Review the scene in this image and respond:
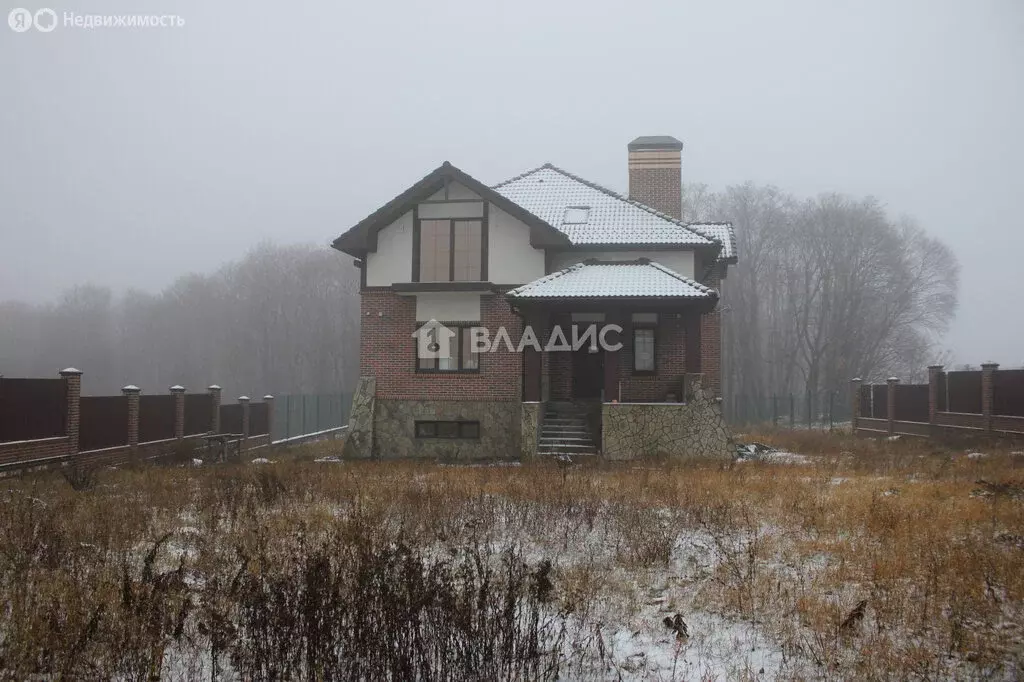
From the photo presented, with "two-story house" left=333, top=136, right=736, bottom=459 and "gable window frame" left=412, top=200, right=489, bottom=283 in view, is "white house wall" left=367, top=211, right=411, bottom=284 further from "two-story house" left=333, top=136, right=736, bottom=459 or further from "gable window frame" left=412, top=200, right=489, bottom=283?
"gable window frame" left=412, top=200, right=489, bottom=283

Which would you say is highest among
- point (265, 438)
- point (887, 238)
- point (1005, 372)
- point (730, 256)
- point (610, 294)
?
point (887, 238)

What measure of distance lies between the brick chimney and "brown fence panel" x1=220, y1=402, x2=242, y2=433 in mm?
15216

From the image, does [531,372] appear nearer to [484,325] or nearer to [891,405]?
[484,325]

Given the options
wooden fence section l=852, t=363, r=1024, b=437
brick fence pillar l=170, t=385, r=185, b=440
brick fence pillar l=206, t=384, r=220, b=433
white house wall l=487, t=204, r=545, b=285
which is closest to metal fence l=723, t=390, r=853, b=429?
wooden fence section l=852, t=363, r=1024, b=437

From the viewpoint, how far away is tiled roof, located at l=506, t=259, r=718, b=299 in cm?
1645

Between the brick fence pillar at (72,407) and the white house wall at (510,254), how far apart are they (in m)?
10.0

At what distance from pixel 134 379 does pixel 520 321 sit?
68.0 metres

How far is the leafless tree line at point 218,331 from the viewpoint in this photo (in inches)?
2446

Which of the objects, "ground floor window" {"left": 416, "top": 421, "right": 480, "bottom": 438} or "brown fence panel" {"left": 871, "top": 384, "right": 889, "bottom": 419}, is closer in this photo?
"ground floor window" {"left": 416, "top": 421, "right": 480, "bottom": 438}

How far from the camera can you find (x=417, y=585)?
4746 mm

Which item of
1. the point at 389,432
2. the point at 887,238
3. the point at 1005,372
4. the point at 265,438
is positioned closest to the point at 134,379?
the point at 265,438

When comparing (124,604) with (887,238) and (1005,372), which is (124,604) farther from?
(887,238)

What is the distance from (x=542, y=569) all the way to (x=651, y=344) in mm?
14680

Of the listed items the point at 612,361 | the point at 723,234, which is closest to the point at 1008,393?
the point at 723,234
